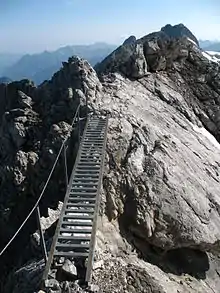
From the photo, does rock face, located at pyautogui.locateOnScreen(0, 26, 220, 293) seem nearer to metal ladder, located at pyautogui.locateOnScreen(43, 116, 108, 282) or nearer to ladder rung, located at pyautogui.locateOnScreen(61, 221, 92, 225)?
metal ladder, located at pyautogui.locateOnScreen(43, 116, 108, 282)

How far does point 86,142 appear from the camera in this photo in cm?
2545

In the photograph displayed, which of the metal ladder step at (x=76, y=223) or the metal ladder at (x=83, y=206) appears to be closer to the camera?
the metal ladder at (x=83, y=206)

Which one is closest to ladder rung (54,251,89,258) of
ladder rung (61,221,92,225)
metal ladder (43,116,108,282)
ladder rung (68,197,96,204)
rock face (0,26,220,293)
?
metal ladder (43,116,108,282)

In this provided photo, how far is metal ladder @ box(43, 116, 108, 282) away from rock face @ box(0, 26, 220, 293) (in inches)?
31.3

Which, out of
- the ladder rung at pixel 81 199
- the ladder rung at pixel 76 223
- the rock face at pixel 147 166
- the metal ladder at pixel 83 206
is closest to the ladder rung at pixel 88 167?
the metal ladder at pixel 83 206

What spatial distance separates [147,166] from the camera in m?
24.5

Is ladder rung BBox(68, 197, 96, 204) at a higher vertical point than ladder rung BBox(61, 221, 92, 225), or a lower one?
lower

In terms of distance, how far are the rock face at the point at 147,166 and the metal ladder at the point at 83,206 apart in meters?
0.80

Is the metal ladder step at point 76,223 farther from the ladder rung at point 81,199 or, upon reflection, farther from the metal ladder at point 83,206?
the ladder rung at point 81,199

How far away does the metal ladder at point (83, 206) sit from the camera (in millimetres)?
15617

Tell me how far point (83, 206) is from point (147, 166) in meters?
6.50

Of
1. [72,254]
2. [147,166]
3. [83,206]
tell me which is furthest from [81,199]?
[147,166]

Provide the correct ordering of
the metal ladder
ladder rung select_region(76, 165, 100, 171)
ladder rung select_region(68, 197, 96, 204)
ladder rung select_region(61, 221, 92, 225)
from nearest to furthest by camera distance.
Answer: the metal ladder
ladder rung select_region(61, 221, 92, 225)
ladder rung select_region(68, 197, 96, 204)
ladder rung select_region(76, 165, 100, 171)

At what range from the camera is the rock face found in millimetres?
19781
